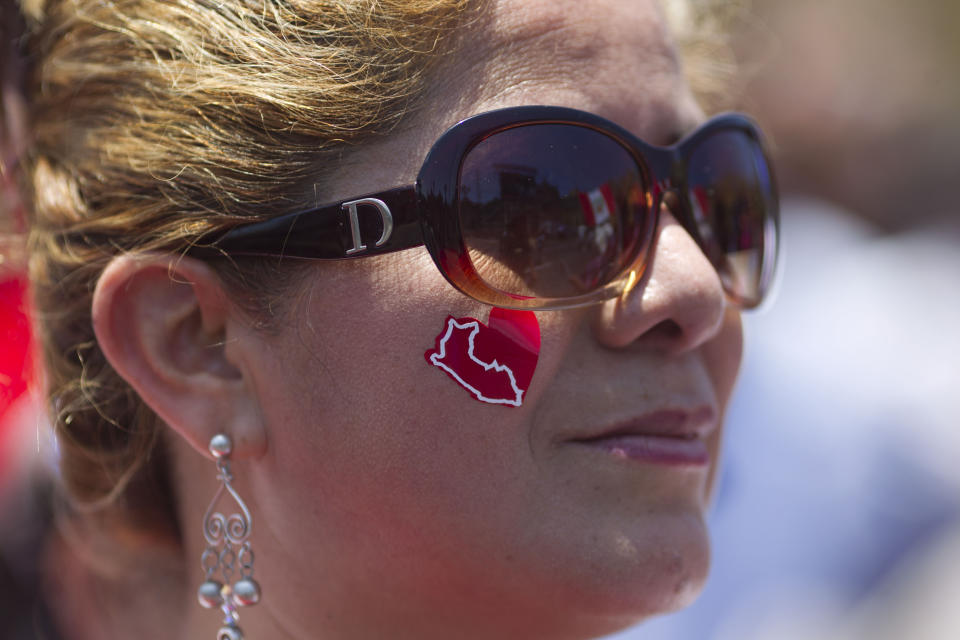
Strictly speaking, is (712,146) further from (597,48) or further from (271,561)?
(271,561)

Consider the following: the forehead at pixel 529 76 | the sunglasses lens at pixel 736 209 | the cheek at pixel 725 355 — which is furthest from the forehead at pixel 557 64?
the cheek at pixel 725 355

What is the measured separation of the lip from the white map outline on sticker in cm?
13

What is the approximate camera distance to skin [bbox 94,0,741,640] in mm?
1494

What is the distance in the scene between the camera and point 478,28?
1.57 metres

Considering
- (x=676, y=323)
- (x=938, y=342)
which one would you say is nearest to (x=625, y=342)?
(x=676, y=323)

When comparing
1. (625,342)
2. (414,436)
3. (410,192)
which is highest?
(410,192)

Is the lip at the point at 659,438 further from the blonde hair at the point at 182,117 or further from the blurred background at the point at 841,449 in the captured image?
the blurred background at the point at 841,449

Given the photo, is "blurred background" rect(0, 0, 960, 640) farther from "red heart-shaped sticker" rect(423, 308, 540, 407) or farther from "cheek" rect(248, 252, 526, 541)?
"red heart-shaped sticker" rect(423, 308, 540, 407)

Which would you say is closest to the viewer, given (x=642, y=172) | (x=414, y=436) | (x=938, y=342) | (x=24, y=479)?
(x=414, y=436)

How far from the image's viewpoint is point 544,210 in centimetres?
150

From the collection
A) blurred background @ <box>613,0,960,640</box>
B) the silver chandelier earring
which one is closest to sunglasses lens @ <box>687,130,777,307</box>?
blurred background @ <box>613,0,960,640</box>

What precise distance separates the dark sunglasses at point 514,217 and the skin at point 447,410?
4 cm

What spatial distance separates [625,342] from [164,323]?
82 centimetres

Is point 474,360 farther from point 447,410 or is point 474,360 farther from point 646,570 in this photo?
point 646,570
